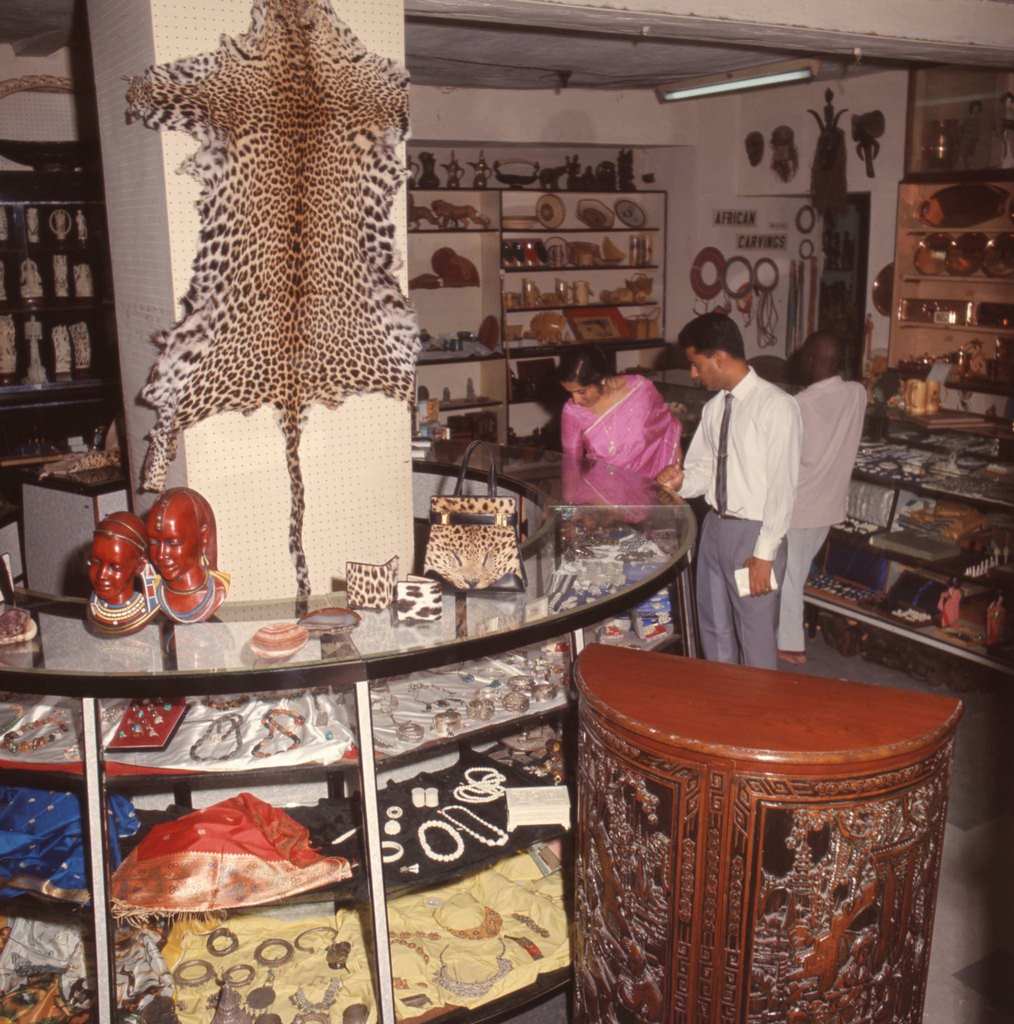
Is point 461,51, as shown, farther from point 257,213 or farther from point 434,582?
point 434,582

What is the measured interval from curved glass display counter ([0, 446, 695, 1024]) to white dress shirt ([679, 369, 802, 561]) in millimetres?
1082

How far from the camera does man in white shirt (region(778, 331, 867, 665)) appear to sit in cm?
560

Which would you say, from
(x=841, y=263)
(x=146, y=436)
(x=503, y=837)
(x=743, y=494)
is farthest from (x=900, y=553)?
(x=146, y=436)

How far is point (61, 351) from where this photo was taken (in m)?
7.07

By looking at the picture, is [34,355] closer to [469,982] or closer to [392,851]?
[392,851]

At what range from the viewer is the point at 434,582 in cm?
270

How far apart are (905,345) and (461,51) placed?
341 cm

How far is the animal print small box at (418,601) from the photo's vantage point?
267 cm

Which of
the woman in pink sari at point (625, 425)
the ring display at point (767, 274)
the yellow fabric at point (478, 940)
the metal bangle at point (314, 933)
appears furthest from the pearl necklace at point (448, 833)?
the ring display at point (767, 274)

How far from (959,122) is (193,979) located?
6.31 m

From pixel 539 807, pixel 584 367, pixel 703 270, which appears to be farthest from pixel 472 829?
pixel 703 270

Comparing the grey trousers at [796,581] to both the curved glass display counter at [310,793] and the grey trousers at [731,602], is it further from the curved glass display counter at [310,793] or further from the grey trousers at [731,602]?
the curved glass display counter at [310,793]

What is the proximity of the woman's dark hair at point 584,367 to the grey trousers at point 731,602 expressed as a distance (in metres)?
0.85

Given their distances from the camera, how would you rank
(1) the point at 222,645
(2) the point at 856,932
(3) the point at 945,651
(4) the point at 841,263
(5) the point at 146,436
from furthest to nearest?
(4) the point at 841,263 → (3) the point at 945,651 → (5) the point at 146,436 → (1) the point at 222,645 → (2) the point at 856,932
